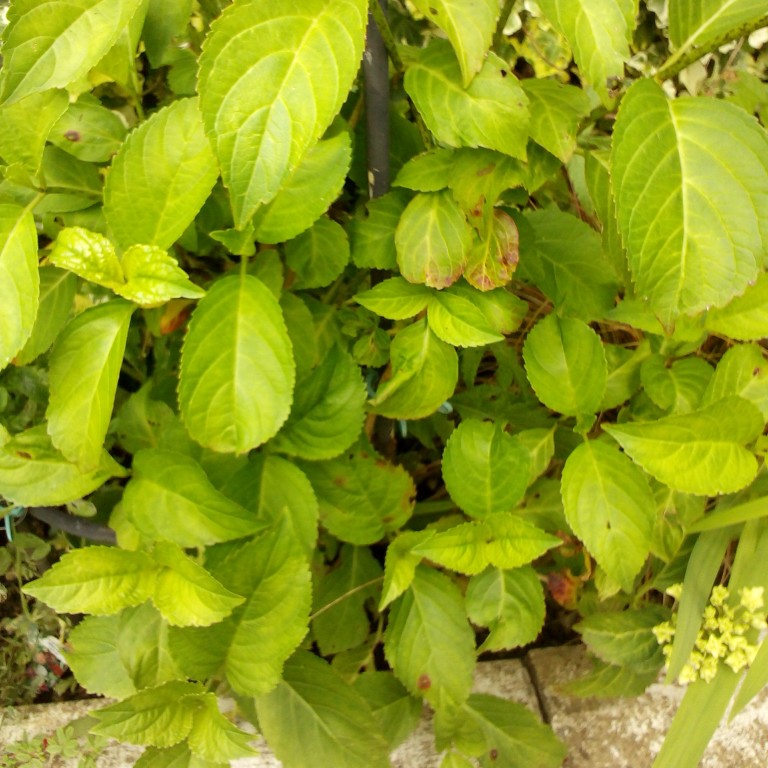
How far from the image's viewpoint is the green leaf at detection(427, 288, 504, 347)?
2.44 feet

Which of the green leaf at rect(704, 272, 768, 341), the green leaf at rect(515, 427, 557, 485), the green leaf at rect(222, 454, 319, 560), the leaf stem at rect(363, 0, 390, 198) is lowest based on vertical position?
the green leaf at rect(222, 454, 319, 560)

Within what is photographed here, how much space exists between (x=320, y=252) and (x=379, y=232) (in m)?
0.07

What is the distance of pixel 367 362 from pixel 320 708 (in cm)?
39

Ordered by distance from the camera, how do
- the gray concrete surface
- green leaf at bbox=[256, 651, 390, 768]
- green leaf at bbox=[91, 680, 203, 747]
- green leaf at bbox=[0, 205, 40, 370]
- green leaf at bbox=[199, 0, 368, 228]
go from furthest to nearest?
the gray concrete surface < green leaf at bbox=[256, 651, 390, 768] < green leaf at bbox=[91, 680, 203, 747] < green leaf at bbox=[0, 205, 40, 370] < green leaf at bbox=[199, 0, 368, 228]

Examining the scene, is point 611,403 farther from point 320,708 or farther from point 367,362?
point 320,708

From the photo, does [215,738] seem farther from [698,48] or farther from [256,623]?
[698,48]

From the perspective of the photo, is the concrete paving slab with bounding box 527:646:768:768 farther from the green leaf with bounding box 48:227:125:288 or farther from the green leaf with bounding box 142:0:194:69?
the green leaf with bounding box 142:0:194:69

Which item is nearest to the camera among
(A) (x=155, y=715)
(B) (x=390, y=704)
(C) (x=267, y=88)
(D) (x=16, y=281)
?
(C) (x=267, y=88)

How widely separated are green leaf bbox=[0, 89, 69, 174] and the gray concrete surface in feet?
2.68

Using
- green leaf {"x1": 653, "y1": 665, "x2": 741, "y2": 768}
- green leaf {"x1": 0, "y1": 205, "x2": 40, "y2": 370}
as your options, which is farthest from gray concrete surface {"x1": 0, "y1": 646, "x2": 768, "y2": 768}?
green leaf {"x1": 0, "y1": 205, "x2": 40, "y2": 370}

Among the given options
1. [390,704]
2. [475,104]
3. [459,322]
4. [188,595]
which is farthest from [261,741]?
[475,104]

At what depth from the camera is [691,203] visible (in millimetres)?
557

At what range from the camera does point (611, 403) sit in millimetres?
924

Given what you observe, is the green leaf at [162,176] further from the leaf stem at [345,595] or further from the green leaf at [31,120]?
the leaf stem at [345,595]
